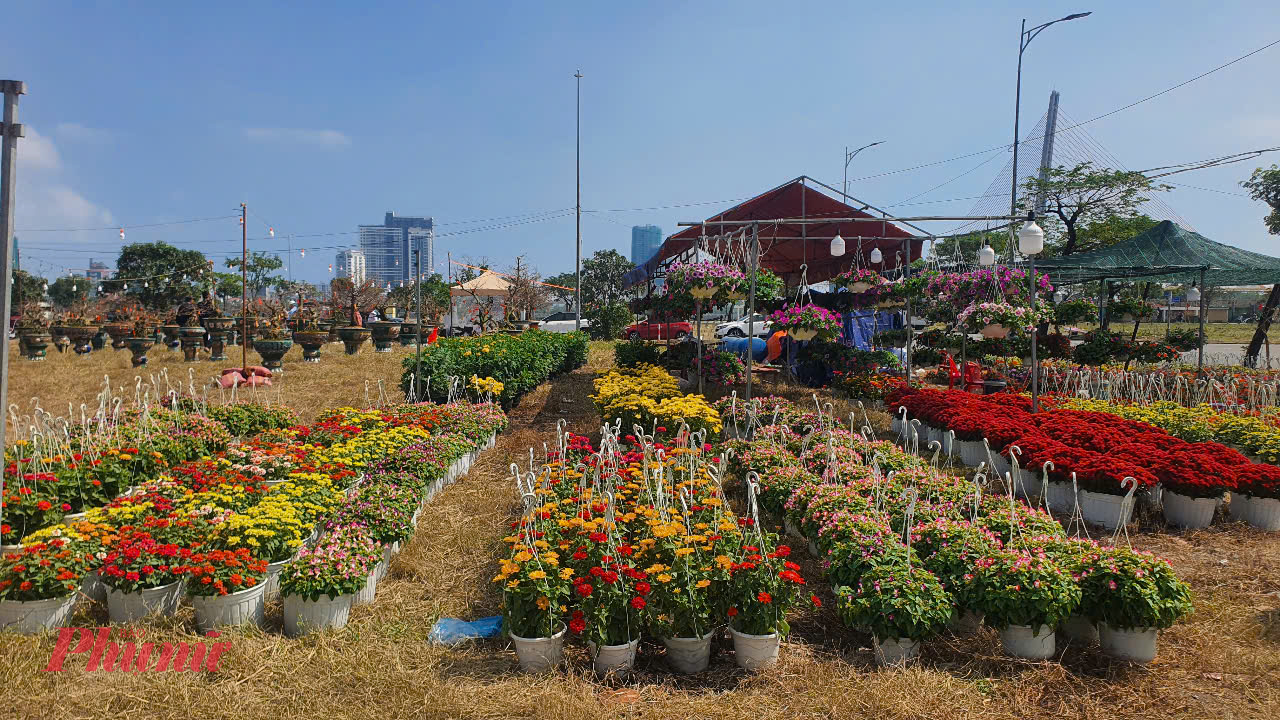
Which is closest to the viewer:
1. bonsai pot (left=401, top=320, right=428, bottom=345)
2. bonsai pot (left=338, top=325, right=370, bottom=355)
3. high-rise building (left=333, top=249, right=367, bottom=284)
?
bonsai pot (left=338, top=325, right=370, bottom=355)

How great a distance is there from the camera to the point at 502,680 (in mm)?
3705

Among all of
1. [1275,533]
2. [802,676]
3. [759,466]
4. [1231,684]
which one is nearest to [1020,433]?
[1275,533]

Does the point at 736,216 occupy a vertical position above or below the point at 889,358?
above

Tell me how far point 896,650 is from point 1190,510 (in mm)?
3920

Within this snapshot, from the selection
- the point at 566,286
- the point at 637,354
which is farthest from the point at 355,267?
the point at 637,354

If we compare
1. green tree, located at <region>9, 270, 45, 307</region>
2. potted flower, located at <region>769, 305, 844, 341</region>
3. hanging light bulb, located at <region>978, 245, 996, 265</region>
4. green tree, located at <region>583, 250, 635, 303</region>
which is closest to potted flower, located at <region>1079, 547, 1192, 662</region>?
potted flower, located at <region>769, 305, 844, 341</region>

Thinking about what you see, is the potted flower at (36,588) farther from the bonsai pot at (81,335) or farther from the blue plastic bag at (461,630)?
the bonsai pot at (81,335)

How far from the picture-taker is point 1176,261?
12.8 meters

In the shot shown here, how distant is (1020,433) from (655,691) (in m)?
5.40

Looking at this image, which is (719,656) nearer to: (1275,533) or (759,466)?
(759,466)

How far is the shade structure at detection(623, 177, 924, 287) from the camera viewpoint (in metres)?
13.7

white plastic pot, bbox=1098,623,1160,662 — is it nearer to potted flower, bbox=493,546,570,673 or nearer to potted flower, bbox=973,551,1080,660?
potted flower, bbox=973,551,1080,660

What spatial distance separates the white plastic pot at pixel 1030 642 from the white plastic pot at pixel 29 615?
17.2ft

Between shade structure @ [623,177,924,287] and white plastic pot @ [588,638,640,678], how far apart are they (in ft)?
28.3
